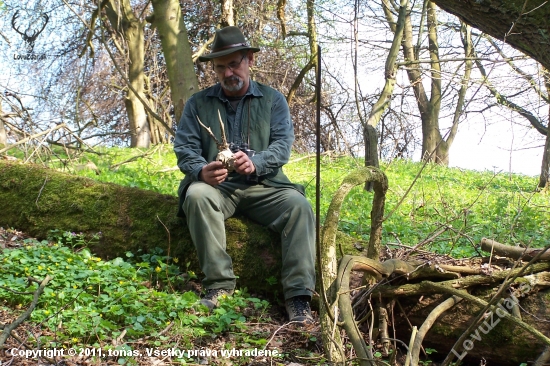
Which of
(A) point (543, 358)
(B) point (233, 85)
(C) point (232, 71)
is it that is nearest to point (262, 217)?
(B) point (233, 85)

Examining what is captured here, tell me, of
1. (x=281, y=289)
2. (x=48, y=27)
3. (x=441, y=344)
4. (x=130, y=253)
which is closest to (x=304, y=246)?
(x=281, y=289)

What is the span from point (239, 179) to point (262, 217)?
347 millimetres

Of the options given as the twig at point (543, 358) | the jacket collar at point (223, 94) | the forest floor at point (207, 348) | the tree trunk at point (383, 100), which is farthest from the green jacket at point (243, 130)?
the tree trunk at point (383, 100)

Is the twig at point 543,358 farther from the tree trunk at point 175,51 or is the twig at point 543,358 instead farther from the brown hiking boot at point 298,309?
the tree trunk at point 175,51

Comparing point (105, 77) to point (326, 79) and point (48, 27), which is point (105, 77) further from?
point (326, 79)

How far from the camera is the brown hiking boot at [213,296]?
389cm

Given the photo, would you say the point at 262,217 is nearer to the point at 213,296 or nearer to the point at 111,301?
the point at 213,296

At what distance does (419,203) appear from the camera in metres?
7.77

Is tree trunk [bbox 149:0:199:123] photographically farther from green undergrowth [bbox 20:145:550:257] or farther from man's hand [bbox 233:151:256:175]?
man's hand [bbox 233:151:256:175]

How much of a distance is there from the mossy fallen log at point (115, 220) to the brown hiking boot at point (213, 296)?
1.05 ft

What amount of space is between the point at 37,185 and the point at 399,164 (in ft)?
31.0

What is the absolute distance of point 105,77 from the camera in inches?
745

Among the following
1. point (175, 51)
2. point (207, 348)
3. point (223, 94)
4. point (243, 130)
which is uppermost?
point (175, 51)

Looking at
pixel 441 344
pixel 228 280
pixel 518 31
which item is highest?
pixel 518 31
